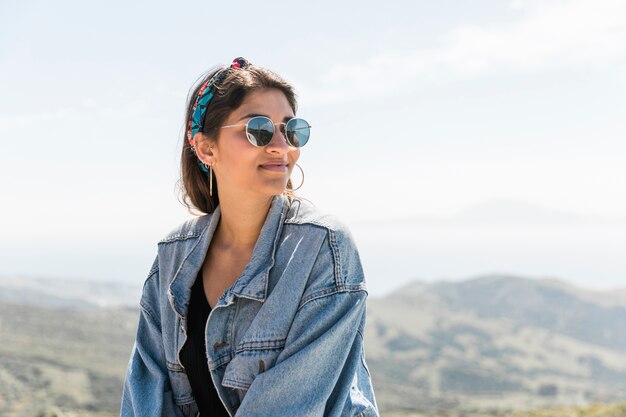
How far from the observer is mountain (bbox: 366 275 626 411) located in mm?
98625

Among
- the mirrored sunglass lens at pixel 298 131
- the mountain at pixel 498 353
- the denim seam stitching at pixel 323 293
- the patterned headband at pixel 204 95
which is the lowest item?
the mountain at pixel 498 353

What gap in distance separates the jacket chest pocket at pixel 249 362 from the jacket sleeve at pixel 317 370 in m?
0.06

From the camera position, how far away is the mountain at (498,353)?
324ft

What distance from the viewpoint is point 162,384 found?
3.50 m

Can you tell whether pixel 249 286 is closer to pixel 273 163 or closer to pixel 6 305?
pixel 273 163

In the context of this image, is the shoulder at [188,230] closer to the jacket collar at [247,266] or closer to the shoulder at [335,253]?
the jacket collar at [247,266]

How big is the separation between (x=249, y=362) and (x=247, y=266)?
0.54 m

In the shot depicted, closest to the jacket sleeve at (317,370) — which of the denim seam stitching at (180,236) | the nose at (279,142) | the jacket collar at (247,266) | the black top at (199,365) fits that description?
the jacket collar at (247,266)

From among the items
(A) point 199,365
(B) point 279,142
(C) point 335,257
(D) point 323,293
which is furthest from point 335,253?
→ (A) point 199,365

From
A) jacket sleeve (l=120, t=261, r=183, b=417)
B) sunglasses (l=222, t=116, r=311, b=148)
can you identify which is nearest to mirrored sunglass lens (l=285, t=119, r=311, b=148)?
sunglasses (l=222, t=116, r=311, b=148)

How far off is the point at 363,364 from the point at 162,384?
3.87 ft

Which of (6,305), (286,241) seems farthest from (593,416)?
(6,305)

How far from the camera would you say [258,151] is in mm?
3434

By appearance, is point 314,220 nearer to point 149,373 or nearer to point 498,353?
point 149,373
